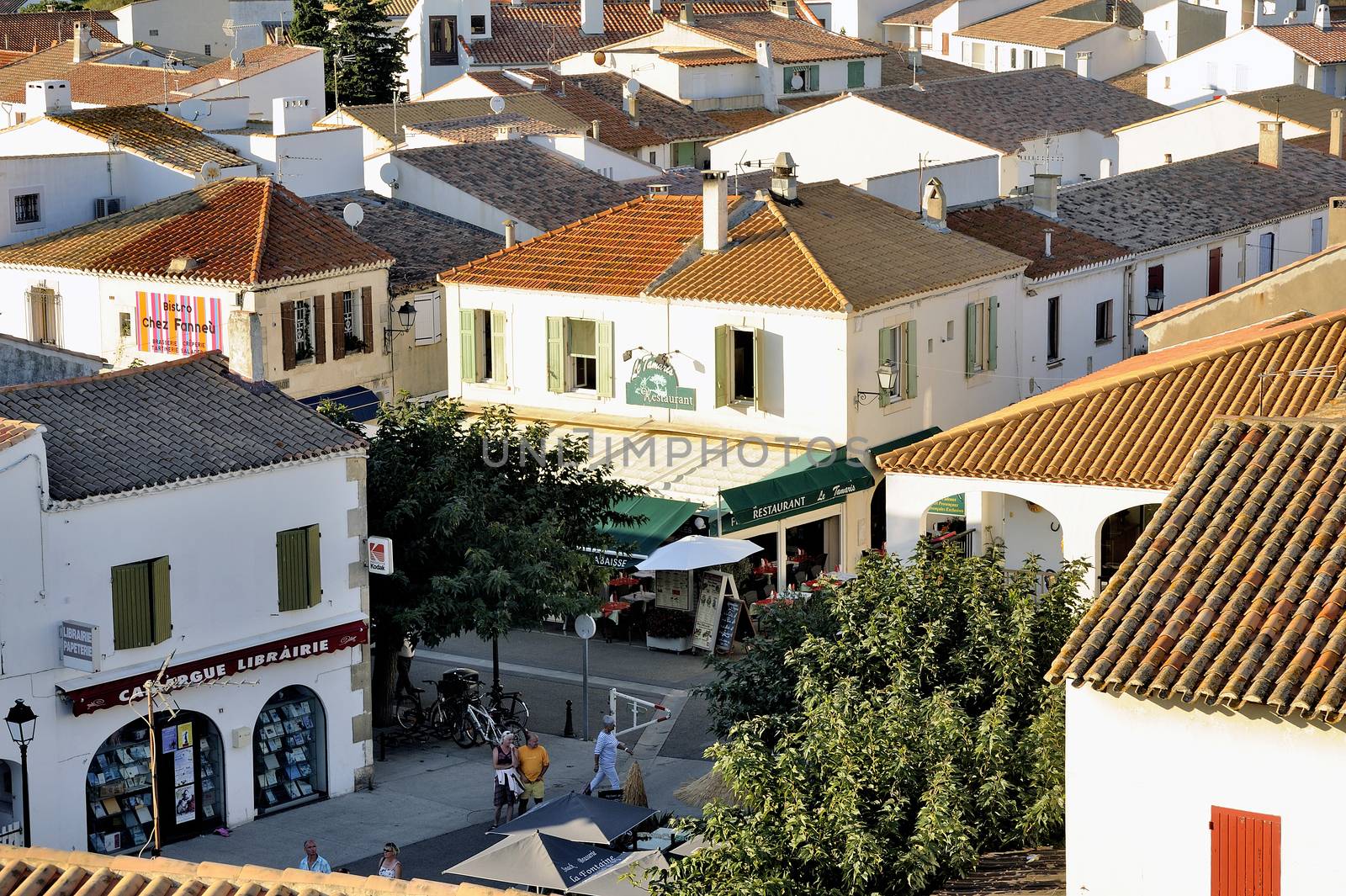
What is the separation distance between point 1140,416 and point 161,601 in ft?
42.3

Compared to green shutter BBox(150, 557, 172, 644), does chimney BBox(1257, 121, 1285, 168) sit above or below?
above

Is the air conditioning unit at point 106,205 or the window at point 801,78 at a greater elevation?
the air conditioning unit at point 106,205

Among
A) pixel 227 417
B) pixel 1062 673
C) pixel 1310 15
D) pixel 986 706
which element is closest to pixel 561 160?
pixel 227 417

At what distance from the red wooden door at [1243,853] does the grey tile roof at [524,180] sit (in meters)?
36.0

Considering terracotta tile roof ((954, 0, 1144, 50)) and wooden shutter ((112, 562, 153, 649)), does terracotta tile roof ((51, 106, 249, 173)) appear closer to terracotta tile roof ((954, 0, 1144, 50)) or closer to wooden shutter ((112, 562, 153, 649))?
wooden shutter ((112, 562, 153, 649))

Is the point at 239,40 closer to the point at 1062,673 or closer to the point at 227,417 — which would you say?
the point at 227,417

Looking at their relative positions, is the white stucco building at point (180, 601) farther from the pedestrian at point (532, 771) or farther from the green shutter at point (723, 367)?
the green shutter at point (723, 367)

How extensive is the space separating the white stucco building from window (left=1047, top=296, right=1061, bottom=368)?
18.7m

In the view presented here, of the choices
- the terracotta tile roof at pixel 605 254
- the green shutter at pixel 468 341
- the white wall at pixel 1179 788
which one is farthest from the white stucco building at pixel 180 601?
the white wall at pixel 1179 788

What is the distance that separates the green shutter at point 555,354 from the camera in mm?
41062

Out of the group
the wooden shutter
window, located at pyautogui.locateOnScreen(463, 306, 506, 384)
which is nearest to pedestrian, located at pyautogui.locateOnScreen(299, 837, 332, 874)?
the wooden shutter

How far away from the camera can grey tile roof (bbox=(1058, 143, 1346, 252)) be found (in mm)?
49250

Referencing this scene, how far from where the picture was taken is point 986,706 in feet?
72.5

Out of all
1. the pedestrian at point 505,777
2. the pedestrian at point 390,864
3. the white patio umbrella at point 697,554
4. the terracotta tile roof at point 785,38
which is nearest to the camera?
the pedestrian at point 390,864
